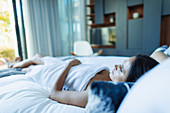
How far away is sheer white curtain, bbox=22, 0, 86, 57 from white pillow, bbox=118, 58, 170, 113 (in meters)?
3.35

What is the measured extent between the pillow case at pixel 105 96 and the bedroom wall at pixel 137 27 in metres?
3.34

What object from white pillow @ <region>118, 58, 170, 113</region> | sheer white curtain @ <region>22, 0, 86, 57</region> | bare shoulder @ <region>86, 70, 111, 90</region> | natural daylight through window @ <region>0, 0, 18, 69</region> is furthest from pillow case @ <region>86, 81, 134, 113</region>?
sheer white curtain @ <region>22, 0, 86, 57</region>

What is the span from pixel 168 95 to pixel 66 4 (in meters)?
4.40

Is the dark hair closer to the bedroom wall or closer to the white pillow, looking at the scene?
the white pillow

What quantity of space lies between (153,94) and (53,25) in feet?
12.4

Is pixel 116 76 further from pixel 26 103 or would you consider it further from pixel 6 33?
pixel 6 33

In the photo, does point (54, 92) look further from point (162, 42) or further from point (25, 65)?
point (162, 42)

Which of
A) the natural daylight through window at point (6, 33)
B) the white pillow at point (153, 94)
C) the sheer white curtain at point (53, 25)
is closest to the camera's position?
the white pillow at point (153, 94)

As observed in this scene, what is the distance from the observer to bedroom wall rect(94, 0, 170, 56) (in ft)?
10.3

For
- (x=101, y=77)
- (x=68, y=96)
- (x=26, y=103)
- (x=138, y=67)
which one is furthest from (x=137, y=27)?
(x=26, y=103)

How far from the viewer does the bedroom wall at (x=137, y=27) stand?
3143 mm

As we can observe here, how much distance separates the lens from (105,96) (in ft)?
1.28

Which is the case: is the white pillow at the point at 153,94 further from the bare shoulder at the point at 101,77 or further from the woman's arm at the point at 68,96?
the bare shoulder at the point at 101,77

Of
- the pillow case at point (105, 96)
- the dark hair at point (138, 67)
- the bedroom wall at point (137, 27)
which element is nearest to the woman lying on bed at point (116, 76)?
the dark hair at point (138, 67)
